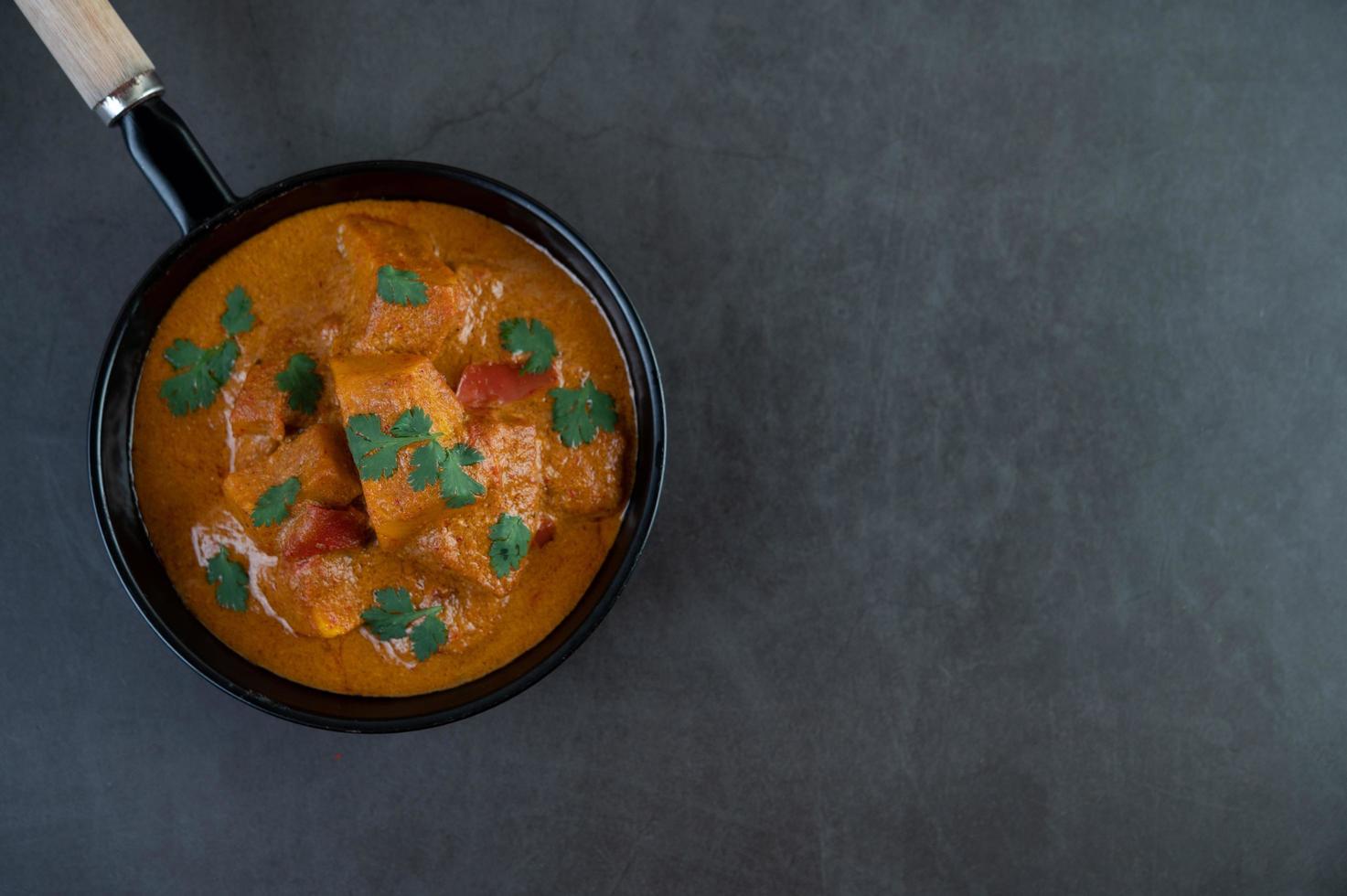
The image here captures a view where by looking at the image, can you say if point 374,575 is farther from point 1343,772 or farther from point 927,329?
point 1343,772

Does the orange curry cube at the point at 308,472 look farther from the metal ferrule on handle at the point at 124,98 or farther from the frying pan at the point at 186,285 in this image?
the metal ferrule on handle at the point at 124,98

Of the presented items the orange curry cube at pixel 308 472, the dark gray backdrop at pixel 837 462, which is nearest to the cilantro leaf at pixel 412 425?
the orange curry cube at pixel 308 472

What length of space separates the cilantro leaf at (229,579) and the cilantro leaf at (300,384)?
0.45m

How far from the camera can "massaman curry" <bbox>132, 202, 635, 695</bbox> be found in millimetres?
2430

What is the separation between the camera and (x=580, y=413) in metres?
2.61

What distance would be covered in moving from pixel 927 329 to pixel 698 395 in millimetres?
735

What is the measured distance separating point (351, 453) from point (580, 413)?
0.58 meters

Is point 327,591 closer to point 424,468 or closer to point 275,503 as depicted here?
point 275,503

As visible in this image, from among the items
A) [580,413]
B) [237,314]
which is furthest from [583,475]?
[237,314]

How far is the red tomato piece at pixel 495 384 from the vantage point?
8.43ft

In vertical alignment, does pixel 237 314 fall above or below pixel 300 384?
above

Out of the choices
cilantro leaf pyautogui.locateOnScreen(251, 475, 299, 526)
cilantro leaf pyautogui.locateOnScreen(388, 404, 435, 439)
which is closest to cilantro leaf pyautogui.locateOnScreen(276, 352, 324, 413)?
cilantro leaf pyautogui.locateOnScreen(251, 475, 299, 526)

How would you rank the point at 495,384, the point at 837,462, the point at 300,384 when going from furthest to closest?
the point at 837,462
the point at 495,384
the point at 300,384

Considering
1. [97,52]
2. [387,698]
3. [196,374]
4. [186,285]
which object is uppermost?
[97,52]
